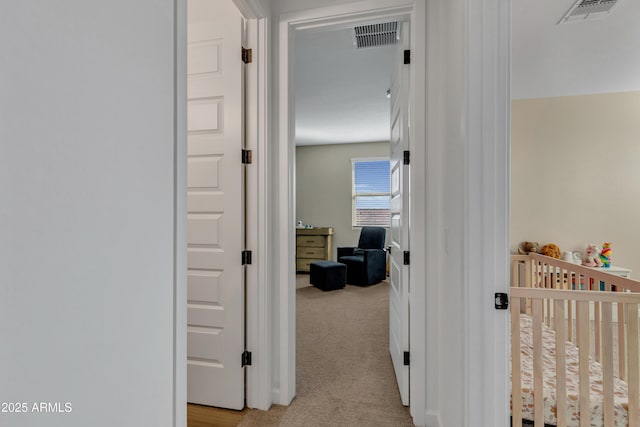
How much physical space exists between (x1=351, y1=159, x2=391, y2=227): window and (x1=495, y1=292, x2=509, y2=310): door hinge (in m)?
5.37

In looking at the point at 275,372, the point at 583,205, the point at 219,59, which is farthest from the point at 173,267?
the point at 583,205

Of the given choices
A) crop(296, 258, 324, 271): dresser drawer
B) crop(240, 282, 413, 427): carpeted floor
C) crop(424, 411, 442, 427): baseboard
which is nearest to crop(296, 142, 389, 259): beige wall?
crop(296, 258, 324, 271): dresser drawer

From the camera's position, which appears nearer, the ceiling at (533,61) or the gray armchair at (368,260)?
the ceiling at (533,61)

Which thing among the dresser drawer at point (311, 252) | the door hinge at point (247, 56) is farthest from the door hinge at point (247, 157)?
the dresser drawer at point (311, 252)

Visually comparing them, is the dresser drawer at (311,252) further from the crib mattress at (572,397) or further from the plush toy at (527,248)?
the crib mattress at (572,397)

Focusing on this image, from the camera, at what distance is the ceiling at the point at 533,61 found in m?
2.27

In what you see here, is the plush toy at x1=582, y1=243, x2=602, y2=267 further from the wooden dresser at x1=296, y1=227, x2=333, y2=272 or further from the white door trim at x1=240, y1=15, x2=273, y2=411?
the wooden dresser at x1=296, y1=227, x2=333, y2=272

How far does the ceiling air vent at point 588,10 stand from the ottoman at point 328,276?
3.90 metres

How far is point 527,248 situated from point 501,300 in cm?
295

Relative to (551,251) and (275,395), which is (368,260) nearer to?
(551,251)

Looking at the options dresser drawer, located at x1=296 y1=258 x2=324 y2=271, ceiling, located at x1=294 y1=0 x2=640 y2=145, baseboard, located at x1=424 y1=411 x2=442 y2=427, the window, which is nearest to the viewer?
baseboard, located at x1=424 y1=411 x2=442 y2=427

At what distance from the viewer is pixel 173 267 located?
3.34ft

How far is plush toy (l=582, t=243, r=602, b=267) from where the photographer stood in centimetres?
346

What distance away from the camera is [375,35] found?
2574mm
